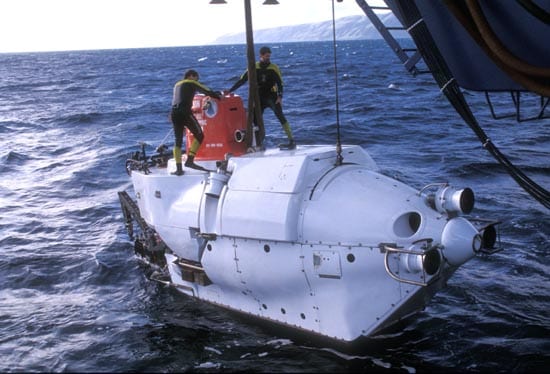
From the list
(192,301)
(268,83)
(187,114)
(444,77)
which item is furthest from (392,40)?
(192,301)

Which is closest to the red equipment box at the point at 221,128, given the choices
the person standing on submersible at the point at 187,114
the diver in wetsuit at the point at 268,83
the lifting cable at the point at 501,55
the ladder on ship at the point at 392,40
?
the person standing on submersible at the point at 187,114

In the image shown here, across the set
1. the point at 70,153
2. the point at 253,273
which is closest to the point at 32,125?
the point at 70,153

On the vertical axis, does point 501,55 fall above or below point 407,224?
above

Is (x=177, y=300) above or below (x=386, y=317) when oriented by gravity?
below

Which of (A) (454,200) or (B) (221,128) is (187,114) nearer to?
(B) (221,128)

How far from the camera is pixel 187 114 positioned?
33.6ft

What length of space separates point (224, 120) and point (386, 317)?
185 inches

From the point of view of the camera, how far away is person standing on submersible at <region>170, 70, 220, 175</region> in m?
10.2

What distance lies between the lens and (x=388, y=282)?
7.79 m

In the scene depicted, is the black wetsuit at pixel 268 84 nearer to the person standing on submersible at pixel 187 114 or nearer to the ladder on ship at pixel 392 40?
the person standing on submersible at pixel 187 114

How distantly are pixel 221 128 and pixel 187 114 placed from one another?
0.68 metres

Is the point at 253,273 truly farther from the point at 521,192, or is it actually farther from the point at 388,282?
the point at 521,192

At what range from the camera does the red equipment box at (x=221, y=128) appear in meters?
10.5

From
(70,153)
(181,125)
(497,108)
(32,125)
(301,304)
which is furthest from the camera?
(32,125)
